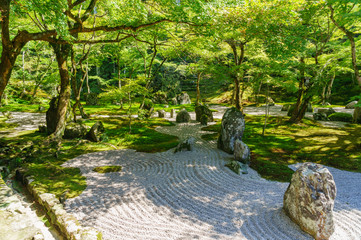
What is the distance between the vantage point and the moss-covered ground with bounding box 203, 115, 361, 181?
26.1ft

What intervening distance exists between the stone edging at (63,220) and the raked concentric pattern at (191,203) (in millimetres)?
433

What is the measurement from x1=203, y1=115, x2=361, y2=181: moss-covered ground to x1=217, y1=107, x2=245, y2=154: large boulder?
4.00 ft

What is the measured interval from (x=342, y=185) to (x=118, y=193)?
7596 millimetres

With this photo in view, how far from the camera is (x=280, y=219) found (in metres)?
4.46

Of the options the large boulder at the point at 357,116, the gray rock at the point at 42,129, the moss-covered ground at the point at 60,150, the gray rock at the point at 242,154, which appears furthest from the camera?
the large boulder at the point at 357,116

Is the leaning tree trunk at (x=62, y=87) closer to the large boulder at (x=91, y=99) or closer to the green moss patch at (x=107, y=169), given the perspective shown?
the green moss patch at (x=107, y=169)

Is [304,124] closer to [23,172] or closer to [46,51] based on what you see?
[23,172]

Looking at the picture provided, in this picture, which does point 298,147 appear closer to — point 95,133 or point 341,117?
point 341,117

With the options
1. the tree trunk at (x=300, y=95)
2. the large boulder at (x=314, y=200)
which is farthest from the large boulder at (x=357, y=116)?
the large boulder at (x=314, y=200)

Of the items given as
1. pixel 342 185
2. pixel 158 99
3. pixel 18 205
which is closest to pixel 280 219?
pixel 342 185

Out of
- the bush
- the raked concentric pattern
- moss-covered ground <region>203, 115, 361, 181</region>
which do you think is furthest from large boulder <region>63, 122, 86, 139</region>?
the bush

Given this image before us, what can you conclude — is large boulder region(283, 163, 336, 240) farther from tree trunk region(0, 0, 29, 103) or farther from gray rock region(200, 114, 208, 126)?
gray rock region(200, 114, 208, 126)

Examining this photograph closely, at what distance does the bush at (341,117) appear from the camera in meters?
15.7

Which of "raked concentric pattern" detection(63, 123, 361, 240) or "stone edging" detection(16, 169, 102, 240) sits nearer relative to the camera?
"stone edging" detection(16, 169, 102, 240)
